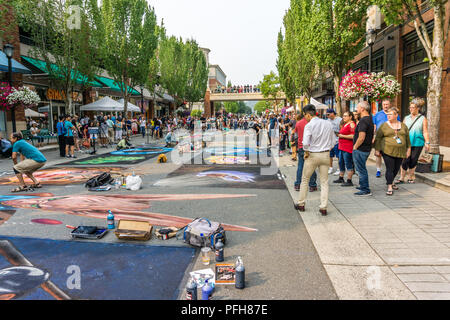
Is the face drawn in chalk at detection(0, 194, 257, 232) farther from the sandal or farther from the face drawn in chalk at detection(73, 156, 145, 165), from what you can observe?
the face drawn in chalk at detection(73, 156, 145, 165)

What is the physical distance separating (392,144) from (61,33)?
20194 millimetres

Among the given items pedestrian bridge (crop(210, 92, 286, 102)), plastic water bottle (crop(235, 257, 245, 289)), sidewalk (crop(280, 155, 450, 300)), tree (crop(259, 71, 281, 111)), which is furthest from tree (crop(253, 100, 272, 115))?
plastic water bottle (crop(235, 257, 245, 289))

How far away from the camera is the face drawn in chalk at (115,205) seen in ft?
19.4

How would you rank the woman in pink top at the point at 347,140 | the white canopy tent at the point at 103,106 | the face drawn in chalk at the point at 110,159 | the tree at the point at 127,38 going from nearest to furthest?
the woman in pink top at the point at 347,140 < the face drawn in chalk at the point at 110,159 < the white canopy tent at the point at 103,106 < the tree at the point at 127,38

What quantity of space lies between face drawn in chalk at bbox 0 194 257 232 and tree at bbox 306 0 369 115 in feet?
38.7

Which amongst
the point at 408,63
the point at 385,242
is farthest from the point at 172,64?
the point at 385,242

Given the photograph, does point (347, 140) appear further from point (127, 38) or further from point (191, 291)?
point (127, 38)

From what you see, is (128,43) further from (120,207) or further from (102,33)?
(120,207)

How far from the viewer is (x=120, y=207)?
686 centimetres

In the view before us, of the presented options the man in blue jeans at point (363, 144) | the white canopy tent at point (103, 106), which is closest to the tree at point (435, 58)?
the man in blue jeans at point (363, 144)

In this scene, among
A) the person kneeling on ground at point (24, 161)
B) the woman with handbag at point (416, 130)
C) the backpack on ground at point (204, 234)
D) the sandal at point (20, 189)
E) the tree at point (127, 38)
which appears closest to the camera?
the backpack on ground at point (204, 234)

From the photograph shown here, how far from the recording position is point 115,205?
23.0ft

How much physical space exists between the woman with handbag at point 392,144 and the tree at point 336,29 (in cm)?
972

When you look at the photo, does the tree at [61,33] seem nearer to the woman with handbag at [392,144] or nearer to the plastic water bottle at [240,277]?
the woman with handbag at [392,144]
